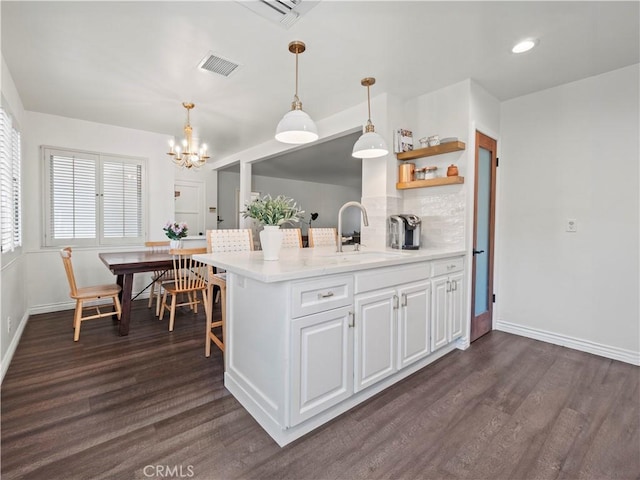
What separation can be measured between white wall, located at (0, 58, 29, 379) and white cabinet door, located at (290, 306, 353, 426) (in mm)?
2298

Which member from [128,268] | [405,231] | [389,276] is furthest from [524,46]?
[128,268]

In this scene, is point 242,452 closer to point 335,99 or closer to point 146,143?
A: point 335,99

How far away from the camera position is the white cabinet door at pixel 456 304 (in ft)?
8.94

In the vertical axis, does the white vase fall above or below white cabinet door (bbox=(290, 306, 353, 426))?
above

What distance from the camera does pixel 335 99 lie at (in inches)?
132

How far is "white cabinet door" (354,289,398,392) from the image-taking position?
1890 millimetres

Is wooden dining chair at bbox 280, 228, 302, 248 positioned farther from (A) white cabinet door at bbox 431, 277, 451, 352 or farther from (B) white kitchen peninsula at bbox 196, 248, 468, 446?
(A) white cabinet door at bbox 431, 277, 451, 352

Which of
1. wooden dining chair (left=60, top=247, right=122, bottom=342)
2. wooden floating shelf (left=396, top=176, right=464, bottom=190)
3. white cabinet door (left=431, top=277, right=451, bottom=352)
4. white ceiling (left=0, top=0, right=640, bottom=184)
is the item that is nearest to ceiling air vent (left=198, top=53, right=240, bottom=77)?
white ceiling (left=0, top=0, right=640, bottom=184)

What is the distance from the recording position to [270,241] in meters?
1.96

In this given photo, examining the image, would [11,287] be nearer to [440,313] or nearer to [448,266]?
[440,313]

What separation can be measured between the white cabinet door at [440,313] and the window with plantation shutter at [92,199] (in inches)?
169

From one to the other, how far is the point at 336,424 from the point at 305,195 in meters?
8.44

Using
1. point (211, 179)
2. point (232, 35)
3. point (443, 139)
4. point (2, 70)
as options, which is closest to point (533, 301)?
point (443, 139)

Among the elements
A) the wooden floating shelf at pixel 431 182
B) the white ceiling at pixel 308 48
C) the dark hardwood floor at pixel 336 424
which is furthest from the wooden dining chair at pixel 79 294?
the wooden floating shelf at pixel 431 182
